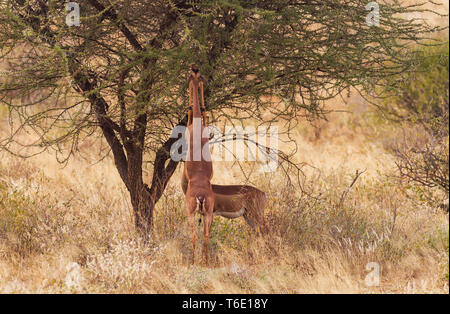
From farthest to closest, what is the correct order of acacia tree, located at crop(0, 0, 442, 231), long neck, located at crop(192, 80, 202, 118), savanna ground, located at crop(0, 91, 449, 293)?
acacia tree, located at crop(0, 0, 442, 231) → savanna ground, located at crop(0, 91, 449, 293) → long neck, located at crop(192, 80, 202, 118)

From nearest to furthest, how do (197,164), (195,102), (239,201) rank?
(195,102) → (197,164) → (239,201)

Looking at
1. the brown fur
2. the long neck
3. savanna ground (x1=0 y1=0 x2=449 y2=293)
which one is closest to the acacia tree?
the long neck

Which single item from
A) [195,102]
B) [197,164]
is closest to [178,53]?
[195,102]

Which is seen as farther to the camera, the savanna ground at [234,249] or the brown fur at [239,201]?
the brown fur at [239,201]

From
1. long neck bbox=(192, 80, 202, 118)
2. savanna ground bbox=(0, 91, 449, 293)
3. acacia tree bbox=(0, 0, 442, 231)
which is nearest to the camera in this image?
long neck bbox=(192, 80, 202, 118)

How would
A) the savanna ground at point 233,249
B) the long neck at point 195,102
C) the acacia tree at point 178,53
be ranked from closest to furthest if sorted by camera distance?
the long neck at point 195,102
the savanna ground at point 233,249
the acacia tree at point 178,53

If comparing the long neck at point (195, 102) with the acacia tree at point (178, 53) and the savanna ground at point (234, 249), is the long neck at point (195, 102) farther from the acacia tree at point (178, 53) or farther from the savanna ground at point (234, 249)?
the savanna ground at point (234, 249)

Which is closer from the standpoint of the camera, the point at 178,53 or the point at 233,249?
the point at 178,53

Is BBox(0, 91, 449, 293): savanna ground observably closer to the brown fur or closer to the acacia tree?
the brown fur

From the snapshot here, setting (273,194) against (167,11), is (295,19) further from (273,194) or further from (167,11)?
(273,194)

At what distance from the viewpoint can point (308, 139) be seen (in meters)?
14.1

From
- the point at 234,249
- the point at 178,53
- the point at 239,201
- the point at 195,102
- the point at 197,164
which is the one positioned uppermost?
the point at 178,53

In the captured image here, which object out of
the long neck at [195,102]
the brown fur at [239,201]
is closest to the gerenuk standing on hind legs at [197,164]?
the long neck at [195,102]

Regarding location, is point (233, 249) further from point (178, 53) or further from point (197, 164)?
point (178, 53)
